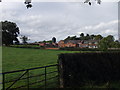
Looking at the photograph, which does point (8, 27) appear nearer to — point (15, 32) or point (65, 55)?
point (15, 32)

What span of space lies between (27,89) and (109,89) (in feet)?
→ 11.4

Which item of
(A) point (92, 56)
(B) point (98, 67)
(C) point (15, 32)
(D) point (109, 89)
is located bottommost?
(D) point (109, 89)

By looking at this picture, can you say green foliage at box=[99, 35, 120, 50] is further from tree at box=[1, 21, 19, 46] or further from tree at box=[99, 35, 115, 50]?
tree at box=[1, 21, 19, 46]

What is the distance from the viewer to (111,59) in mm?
8688

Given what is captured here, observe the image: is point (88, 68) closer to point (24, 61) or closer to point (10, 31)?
point (24, 61)

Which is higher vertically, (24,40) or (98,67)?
(24,40)

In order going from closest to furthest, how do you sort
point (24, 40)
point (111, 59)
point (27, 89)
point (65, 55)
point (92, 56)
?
point (27, 89), point (65, 55), point (92, 56), point (111, 59), point (24, 40)

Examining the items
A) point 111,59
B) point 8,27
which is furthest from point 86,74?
point 8,27

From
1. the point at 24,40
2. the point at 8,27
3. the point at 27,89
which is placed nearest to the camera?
the point at 27,89

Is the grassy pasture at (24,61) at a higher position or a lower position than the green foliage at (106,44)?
lower

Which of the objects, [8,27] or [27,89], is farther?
[8,27]

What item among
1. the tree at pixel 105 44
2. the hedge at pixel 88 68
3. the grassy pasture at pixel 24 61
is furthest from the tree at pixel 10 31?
the hedge at pixel 88 68

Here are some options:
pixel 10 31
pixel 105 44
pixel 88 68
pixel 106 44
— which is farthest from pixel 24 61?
pixel 10 31

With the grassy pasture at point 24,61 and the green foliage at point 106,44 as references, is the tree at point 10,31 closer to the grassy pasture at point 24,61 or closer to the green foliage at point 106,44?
the grassy pasture at point 24,61
